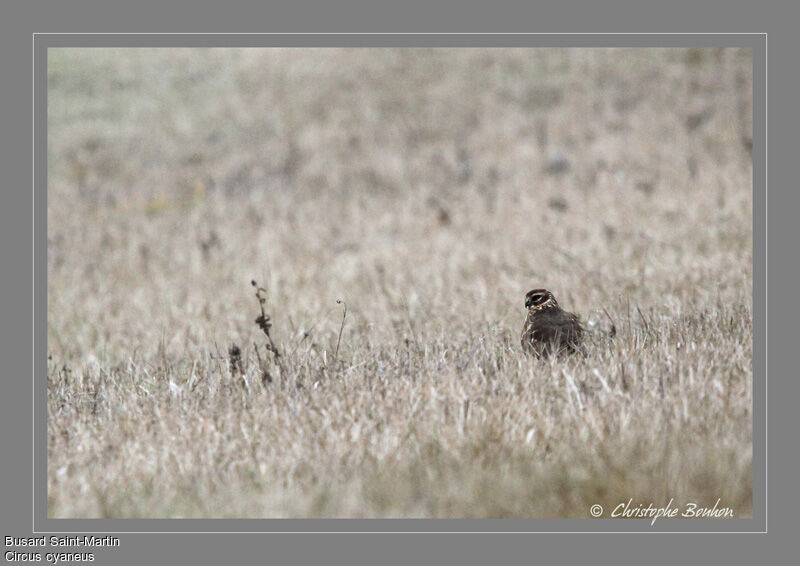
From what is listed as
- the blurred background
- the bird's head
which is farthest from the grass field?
the bird's head

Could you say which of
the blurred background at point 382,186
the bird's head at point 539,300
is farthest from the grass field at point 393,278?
the bird's head at point 539,300

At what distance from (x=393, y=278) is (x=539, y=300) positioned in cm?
461

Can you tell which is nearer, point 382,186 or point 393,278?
point 393,278

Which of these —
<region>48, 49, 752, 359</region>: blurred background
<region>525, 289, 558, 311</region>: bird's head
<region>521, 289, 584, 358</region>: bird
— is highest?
<region>48, 49, 752, 359</region>: blurred background

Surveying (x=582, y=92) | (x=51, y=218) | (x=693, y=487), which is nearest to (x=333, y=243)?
(x=51, y=218)

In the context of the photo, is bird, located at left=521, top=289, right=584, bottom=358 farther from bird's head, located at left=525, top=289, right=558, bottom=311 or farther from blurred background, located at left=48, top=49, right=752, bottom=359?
blurred background, located at left=48, top=49, right=752, bottom=359

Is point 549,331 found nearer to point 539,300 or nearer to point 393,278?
A: point 539,300

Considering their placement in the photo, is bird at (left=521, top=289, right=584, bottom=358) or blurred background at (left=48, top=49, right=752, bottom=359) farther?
blurred background at (left=48, top=49, right=752, bottom=359)

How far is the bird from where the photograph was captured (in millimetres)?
4406

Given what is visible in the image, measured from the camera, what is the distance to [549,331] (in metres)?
4.44

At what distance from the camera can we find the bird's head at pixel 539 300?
15.1 ft

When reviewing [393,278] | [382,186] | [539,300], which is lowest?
[539,300]

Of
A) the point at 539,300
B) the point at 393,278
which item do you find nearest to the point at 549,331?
the point at 539,300

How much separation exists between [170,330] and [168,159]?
963 cm
